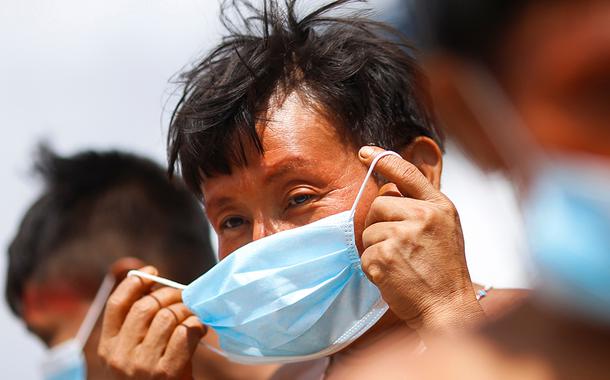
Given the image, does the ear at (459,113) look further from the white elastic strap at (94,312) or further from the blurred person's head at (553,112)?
the white elastic strap at (94,312)

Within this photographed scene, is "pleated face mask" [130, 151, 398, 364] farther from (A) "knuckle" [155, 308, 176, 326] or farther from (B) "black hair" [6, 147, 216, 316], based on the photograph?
(B) "black hair" [6, 147, 216, 316]

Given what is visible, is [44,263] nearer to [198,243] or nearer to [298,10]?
[198,243]

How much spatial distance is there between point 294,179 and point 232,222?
0.77 feet

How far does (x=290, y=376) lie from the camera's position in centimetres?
276

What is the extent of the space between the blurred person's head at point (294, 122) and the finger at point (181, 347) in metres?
0.28

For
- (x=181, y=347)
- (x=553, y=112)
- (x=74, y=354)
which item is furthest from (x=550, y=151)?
(x=74, y=354)

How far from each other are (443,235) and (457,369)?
0.97 meters

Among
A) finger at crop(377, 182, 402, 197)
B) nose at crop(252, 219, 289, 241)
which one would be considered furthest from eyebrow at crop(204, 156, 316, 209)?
finger at crop(377, 182, 402, 197)

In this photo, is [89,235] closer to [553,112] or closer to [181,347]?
[181,347]

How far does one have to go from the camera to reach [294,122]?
234cm

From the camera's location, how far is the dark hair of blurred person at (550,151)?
1.00 metres

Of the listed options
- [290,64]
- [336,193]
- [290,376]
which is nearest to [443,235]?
[336,193]

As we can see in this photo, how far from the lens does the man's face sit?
7.42 ft

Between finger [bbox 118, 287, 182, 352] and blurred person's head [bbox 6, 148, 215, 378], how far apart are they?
3.32ft
